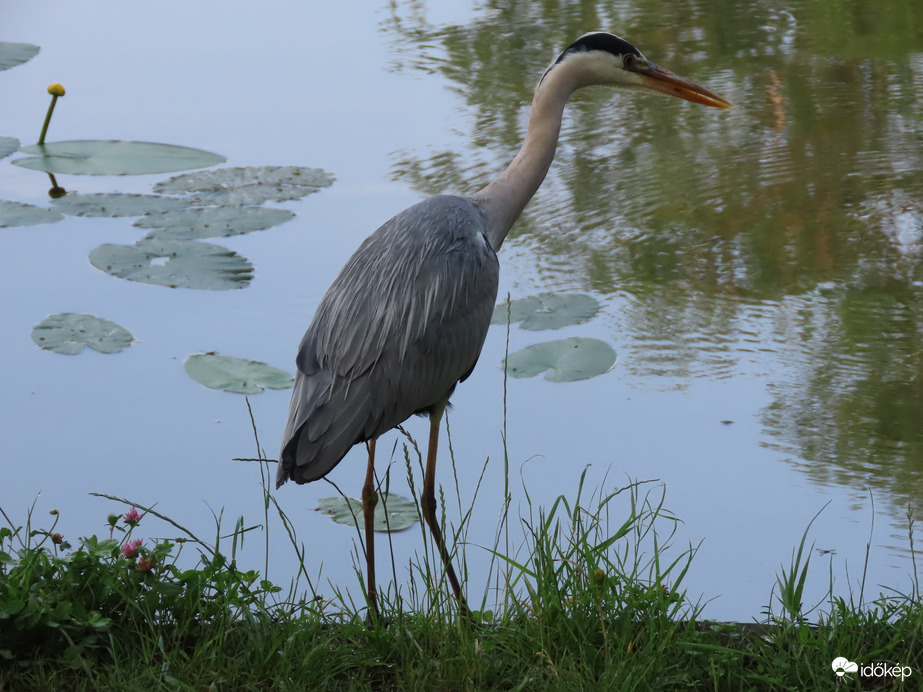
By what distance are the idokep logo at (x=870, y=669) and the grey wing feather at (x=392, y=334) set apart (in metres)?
1.43

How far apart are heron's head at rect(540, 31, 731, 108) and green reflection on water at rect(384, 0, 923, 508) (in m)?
1.07

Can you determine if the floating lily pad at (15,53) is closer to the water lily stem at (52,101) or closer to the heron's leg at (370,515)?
the water lily stem at (52,101)

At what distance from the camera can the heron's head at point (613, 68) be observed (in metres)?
3.86

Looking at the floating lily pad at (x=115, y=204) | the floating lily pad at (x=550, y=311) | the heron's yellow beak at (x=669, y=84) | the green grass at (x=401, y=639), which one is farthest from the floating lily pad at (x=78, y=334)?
the heron's yellow beak at (x=669, y=84)

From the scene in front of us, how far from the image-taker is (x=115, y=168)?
5.94 m

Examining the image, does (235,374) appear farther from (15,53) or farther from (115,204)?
(15,53)

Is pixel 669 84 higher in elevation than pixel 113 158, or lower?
higher

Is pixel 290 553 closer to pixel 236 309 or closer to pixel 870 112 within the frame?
pixel 236 309

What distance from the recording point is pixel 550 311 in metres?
4.57

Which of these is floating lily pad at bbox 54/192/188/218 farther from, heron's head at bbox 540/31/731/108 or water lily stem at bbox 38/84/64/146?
heron's head at bbox 540/31/731/108

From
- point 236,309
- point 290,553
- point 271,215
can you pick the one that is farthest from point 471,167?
point 290,553

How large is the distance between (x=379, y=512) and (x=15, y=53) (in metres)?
5.67

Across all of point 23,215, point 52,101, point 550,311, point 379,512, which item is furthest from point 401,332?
point 52,101

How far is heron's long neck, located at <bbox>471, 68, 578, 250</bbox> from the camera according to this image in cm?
384
